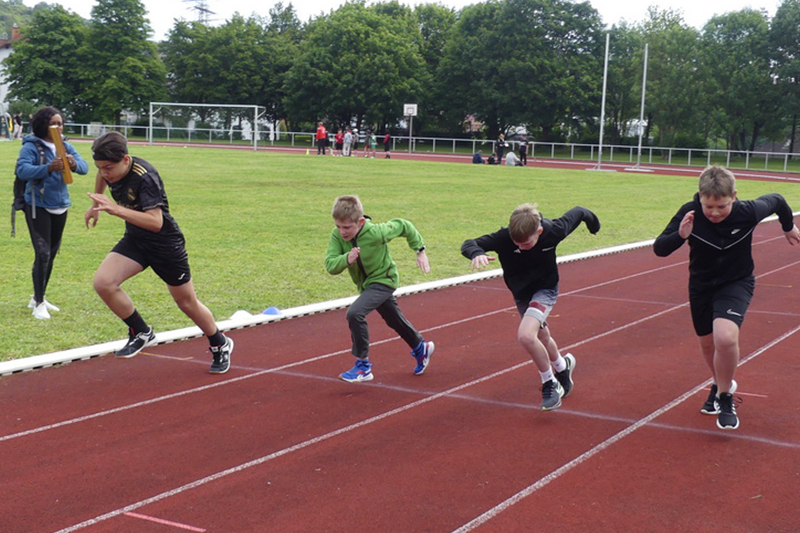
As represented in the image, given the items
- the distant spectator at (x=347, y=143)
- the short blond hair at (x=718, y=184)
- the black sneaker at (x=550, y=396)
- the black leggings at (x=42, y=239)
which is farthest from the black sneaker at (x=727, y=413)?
the distant spectator at (x=347, y=143)

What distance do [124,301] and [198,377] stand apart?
2.68 ft

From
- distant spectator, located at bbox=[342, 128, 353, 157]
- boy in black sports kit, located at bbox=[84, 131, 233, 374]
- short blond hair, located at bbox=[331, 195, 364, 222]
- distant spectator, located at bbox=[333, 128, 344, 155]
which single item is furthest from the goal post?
short blond hair, located at bbox=[331, 195, 364, 222]

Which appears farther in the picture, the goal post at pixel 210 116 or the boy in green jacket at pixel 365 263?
the goal post at pixel 210 116

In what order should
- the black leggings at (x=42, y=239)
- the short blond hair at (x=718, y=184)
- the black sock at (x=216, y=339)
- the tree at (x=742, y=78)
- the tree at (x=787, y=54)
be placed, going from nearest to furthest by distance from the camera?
1. the short blond hair at (x=718, y=184)
2. the black sock at (x=216, y=339)
3. the black leggings at (x=42, y=239)
4. the tree at (x=787, y=54)
5. the tree at (x=742, y=78)

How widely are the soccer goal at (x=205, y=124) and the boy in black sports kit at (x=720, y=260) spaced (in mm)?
47434

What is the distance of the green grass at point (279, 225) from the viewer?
A: 9430mm

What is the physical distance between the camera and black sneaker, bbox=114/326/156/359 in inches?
279

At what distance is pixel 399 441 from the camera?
5.46 metres

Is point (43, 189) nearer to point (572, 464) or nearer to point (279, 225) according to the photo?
point (572, 464)

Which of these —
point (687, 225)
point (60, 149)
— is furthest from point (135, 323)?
point (687, 225)

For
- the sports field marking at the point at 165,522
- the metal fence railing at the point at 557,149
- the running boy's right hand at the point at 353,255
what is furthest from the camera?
the metal fence railing at the point at 557,149

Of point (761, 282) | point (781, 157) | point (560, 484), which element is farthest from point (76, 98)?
point (560, 484)

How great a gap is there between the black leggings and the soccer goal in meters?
43.8

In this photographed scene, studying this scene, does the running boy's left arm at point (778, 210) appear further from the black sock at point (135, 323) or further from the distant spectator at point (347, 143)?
the distant spectator at point (347, 143)
